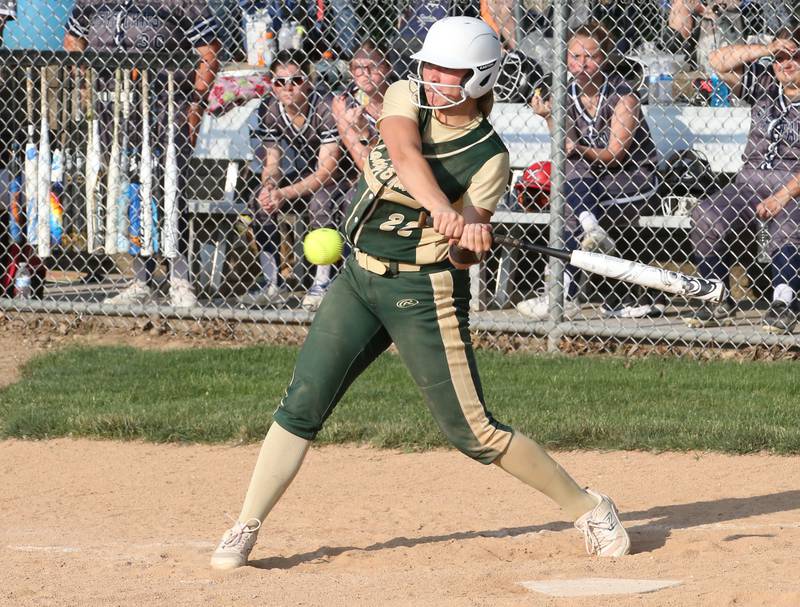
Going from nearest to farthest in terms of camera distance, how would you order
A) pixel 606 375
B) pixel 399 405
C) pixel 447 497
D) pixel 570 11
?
pixel 447 497 → pixel 399 405 → pixel 606 375 → pixel 570 11

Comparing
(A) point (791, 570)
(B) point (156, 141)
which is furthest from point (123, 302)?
(A) point (791, 570)

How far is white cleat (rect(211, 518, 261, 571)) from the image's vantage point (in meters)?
4.14

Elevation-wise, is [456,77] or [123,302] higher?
[456,77]

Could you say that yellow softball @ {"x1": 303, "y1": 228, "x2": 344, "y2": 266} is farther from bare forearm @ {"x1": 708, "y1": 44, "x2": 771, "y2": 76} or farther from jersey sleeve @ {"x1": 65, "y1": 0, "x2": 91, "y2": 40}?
jersey sleeve @ {"x1": 65, "y1": 0, "x2": 91, "y2": 40}

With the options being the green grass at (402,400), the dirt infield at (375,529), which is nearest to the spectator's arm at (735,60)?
the green grass at (402,400)

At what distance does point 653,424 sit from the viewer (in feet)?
20.5

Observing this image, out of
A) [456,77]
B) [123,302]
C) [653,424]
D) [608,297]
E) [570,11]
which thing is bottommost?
[123,302]

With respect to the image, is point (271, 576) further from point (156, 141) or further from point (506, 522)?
point (156, 141)

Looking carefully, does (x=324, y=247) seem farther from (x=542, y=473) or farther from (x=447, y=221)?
(x=542, y=473)

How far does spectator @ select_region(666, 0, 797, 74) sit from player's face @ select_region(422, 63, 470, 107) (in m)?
5.70

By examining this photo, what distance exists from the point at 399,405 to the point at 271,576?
2.74 m

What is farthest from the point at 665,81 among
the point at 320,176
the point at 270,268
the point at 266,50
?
the point at 270,268

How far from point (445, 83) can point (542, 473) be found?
134 cm

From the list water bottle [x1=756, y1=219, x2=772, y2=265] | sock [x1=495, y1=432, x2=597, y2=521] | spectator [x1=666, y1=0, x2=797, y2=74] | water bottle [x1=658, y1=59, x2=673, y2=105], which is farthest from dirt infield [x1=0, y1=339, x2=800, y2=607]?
spectator [x1=666, y1=0, x2=797, y2=74]
